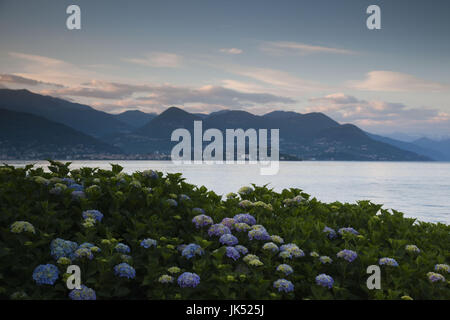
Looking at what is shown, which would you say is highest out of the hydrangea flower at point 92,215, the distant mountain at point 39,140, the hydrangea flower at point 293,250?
the distant mountain at point 39,140

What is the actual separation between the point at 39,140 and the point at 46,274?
626 ft

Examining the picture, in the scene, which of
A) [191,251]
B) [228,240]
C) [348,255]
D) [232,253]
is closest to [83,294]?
[191,251]

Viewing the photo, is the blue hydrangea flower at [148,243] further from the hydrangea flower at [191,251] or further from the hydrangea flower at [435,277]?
the hydrangea flower at [435,277]

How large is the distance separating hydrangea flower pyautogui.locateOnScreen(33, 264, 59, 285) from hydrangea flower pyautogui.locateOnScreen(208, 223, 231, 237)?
2.05 m

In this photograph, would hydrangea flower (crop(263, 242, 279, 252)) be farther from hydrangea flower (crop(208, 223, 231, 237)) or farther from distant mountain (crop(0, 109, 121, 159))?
distant mountain (crop(0, 109, 121, 159))

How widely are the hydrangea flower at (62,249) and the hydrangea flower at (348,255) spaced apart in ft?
11.1

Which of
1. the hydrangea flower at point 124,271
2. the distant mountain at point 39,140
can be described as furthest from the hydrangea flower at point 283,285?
the distant mountain at point 39,140

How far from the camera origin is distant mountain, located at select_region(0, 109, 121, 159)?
152500 mm

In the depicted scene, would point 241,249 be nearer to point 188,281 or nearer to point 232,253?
point 232,253

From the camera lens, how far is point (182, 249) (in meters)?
4.82

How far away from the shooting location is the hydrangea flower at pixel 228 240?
4848 mm

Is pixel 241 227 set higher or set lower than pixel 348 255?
higher

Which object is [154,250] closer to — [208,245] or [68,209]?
[208,245]

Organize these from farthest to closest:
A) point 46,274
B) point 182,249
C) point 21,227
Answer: point 182,249 → point 21,227 → point 46,274
